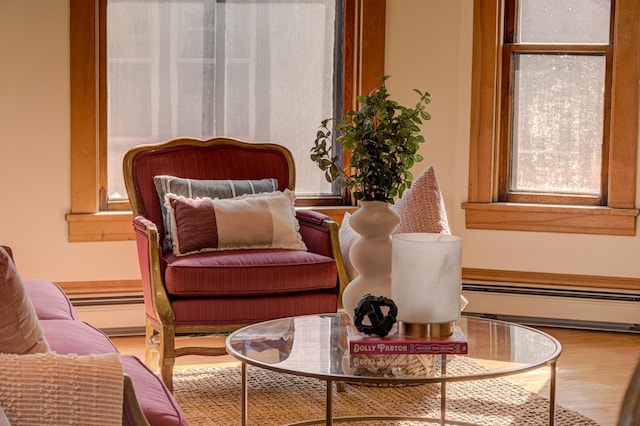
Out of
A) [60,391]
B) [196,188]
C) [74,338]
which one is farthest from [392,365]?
[196,188]

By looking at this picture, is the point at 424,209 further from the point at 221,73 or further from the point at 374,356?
the point at 221,73

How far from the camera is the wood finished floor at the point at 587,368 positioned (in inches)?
144

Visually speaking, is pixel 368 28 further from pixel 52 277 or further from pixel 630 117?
pixel 52 277

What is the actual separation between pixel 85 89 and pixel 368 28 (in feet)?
4.83

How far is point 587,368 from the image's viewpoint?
4.16 metres

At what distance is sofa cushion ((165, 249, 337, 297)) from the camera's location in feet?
12.0

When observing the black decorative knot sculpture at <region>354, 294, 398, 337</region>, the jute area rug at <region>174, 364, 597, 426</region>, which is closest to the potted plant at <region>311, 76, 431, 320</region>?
the black decorative knot sculpture at <region>354, 294, 398, 337</region>

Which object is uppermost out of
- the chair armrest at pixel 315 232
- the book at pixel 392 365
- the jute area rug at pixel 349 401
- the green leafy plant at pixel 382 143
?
the green leafy plant at pixel 382 143

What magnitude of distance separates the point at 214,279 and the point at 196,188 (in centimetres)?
63

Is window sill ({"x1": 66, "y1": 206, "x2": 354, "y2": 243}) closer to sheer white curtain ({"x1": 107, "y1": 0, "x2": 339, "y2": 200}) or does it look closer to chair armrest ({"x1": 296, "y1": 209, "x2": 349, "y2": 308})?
sheer white curtain ({"x1": 107, "y1": 0, "x2": 339, "y2": 200})

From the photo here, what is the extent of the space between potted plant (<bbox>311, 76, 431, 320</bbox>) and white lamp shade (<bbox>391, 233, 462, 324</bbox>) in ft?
1.17

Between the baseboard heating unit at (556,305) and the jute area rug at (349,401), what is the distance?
3.72ft

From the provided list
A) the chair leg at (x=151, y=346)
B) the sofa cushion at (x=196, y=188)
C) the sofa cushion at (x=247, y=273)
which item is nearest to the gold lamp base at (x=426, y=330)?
the sofa cushion at (x=247, y=273)

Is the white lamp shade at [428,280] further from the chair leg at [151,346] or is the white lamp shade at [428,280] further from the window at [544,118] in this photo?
the window at [544,118]
